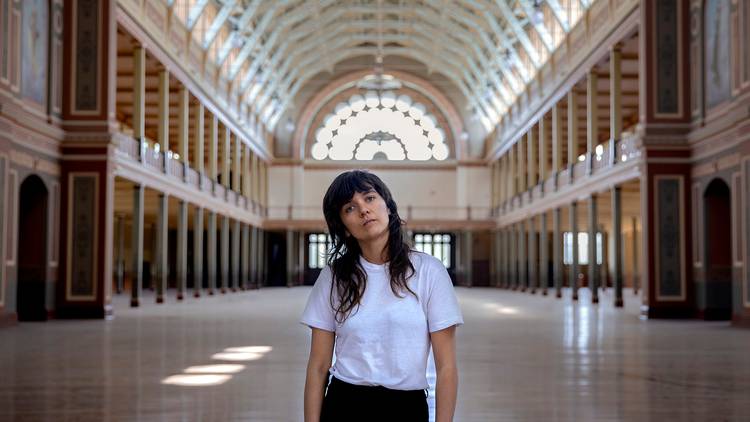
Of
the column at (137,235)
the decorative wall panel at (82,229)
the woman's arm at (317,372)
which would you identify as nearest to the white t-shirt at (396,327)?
the woman's arm at (317,372)

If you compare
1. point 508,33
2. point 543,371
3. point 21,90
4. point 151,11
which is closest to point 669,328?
point 543,371

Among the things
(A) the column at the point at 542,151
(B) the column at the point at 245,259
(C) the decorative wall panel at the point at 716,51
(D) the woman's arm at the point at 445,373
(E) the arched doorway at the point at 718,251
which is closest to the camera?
(D) the woman's arm at the point at 445,373

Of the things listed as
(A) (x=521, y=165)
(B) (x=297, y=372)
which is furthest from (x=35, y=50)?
(A) (x=521, y=165)

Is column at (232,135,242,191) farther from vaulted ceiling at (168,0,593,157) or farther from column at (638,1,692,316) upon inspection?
column at (638,1,692,316)

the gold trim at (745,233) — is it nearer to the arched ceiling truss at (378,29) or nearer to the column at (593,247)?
the column at (593,247)

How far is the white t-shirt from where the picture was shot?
2.80 m

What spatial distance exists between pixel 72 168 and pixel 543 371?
15.2 meters

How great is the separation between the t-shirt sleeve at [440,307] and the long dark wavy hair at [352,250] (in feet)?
0.22

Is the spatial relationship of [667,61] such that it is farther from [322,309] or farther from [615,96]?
[322,309]

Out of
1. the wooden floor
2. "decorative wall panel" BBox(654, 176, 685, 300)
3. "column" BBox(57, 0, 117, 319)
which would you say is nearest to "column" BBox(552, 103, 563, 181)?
"decorative wall panel" BBox(654, 176, 685, 300)

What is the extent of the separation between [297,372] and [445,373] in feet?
24.6

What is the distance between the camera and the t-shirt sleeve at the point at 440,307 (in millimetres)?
2795

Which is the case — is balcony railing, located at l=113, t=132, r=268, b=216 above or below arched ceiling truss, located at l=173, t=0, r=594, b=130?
below

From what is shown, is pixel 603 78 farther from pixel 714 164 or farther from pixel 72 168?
pixel 72 168
